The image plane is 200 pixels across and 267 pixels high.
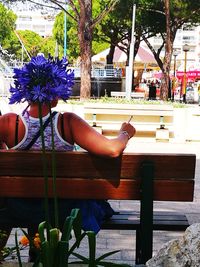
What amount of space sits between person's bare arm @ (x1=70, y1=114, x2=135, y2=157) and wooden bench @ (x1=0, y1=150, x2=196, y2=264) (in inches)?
2.4

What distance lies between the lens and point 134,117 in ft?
46.0

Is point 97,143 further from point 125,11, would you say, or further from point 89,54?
point 125,11

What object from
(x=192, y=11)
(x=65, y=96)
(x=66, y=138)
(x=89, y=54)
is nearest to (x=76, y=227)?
(x=65, y=96)

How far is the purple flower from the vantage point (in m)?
2.61

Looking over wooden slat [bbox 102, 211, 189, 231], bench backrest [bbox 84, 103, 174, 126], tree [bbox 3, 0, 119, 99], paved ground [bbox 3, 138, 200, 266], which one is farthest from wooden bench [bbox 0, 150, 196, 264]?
tree [bbox 3, 0, 119, 99]

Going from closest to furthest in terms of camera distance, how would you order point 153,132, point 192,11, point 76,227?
point 76,227 < point 153,132 < point 192,11

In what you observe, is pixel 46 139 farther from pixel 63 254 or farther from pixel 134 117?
pixel 134 117

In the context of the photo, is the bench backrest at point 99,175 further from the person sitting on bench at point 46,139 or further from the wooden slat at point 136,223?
the wooden slat at point 136,223

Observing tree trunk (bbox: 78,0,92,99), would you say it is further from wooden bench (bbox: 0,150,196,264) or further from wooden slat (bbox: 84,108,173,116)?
wooden bench (bbox: 0,150,196,264)

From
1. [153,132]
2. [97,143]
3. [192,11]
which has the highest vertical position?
[192,11]

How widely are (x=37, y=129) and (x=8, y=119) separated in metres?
0.17

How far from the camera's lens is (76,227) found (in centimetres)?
282

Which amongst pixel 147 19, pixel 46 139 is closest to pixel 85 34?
pixel 46 139

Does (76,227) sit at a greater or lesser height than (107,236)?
greater
